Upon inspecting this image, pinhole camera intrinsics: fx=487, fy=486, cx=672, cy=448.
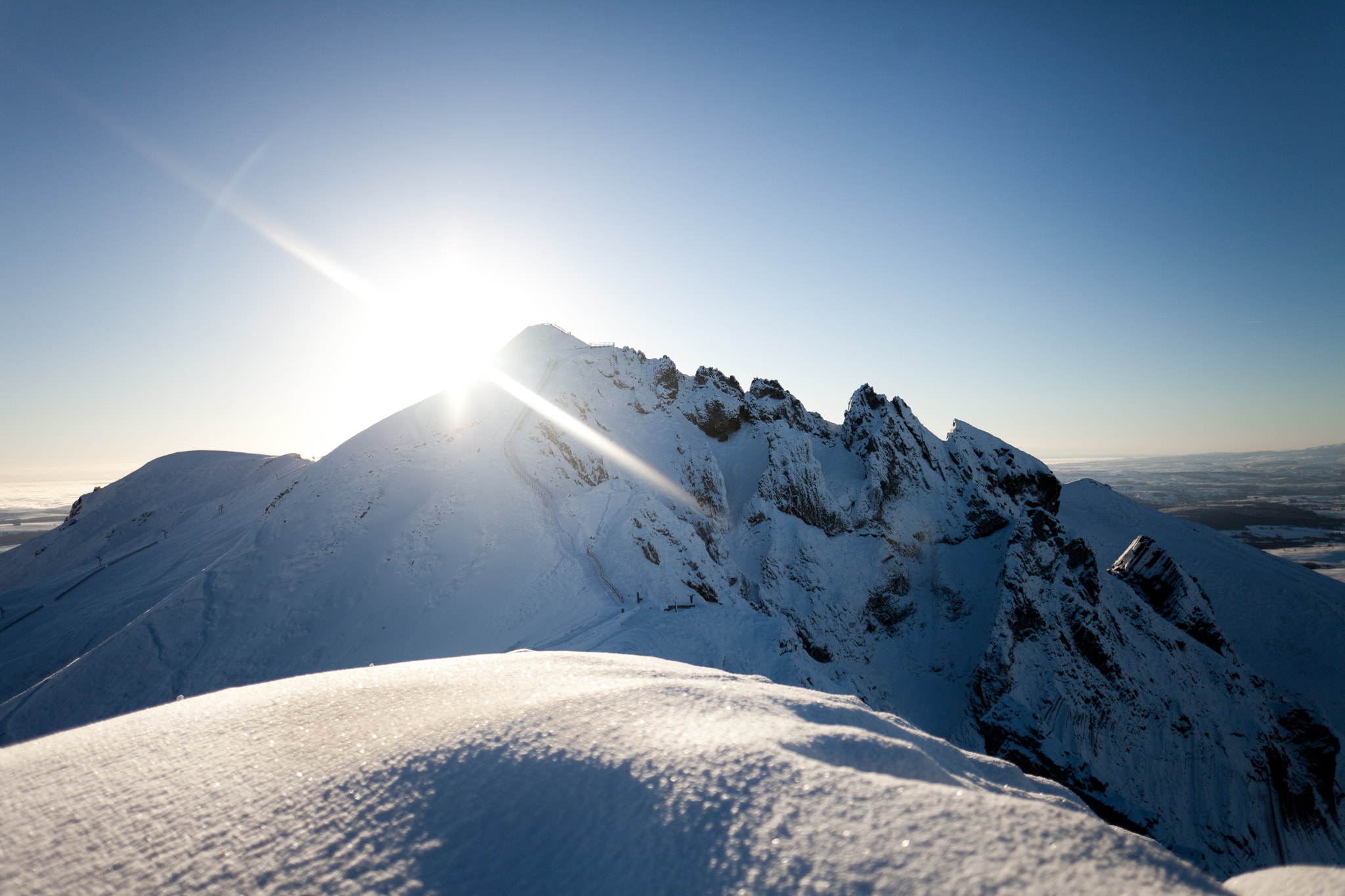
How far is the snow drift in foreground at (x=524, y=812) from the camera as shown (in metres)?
2.81

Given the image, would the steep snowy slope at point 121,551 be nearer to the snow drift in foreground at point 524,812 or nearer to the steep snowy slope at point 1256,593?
the snow drift in foreground at point 524,812

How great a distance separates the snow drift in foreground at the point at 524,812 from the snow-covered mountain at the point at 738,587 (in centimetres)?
1266

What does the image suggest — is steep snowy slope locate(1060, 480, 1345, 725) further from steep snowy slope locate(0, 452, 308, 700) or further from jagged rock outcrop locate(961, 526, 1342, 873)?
steep snowy slope locate(0, 452, 308, 700)

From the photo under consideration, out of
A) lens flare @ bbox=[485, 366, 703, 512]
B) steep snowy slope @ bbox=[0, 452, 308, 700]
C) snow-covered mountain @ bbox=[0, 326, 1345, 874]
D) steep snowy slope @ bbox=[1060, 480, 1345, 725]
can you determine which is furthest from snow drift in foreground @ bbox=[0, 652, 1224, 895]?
steep snowy slope @ bbox=[1060, 480, 1345, 725]

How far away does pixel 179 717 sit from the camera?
15.8ft

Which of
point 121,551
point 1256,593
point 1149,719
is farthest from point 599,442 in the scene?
point 1256,593

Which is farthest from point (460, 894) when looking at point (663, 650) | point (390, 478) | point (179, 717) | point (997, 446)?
point (997, 446)

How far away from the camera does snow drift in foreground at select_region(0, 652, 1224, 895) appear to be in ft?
9.22

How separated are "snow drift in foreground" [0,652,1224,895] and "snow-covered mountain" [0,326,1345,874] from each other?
12662mm

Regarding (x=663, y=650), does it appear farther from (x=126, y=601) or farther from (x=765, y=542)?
(x=126, y=601)

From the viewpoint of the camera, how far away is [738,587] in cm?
2992

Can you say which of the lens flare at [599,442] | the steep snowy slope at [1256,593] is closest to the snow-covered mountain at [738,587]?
the steep snowy slope at [1256,593]

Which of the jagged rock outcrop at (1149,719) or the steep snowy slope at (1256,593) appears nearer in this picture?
the jagged rock outcrop at (1149,719)

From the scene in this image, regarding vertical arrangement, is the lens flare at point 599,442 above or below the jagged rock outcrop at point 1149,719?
above
